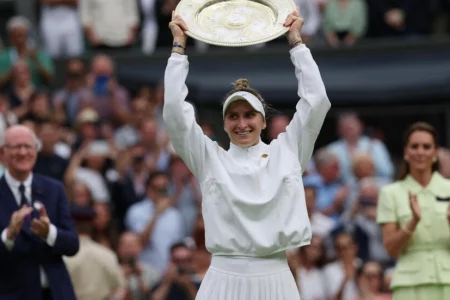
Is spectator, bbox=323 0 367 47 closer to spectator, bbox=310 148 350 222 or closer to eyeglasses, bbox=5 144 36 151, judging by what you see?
spectator, bbox=310 148 350 222

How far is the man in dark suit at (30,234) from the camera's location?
10242mm

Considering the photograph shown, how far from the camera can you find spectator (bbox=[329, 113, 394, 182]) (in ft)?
54.5

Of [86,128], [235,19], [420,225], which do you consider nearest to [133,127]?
[86,128]

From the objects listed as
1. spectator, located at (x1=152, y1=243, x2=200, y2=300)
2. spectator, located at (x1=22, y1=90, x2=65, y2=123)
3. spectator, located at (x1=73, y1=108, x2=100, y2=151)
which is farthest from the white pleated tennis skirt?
spectator, located at (x1=73, y1=108, x2=100, y2=151)

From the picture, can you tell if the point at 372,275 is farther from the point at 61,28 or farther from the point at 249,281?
the point at 61,28

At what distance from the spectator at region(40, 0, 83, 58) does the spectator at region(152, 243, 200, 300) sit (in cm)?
585

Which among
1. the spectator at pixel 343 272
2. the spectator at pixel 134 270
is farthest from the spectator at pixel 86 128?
the spectator at pixel 343 272

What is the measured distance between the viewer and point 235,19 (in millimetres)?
9227

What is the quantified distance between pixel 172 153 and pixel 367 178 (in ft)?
7.33

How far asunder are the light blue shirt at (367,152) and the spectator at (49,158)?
3.35 meters

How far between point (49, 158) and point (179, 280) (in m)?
2.46

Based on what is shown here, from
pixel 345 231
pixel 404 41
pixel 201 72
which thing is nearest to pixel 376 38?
pixel 404 41

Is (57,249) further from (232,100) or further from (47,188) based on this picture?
(232,100)

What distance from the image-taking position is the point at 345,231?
1474 centimetres
